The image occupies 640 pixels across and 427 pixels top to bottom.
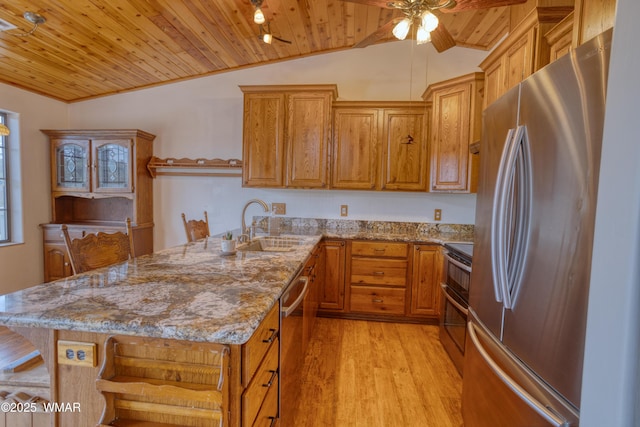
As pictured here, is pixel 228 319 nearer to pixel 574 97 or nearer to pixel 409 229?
pixel 574 97

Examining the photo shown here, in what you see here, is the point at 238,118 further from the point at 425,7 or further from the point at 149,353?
the point at 149,353

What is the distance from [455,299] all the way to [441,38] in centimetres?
202

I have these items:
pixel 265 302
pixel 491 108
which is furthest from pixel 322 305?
pixel 491 108

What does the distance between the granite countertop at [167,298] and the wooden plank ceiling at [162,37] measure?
2.16 m

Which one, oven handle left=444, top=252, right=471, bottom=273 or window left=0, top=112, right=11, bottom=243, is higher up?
window left=0, top=112, right=11, bottom=243

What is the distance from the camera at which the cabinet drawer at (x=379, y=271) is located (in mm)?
3106

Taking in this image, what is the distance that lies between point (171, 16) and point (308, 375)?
3186 millimetres

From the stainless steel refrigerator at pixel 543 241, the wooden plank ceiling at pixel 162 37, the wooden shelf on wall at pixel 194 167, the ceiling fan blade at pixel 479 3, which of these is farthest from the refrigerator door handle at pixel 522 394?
the wooden shelf on wall at pixel 194 167

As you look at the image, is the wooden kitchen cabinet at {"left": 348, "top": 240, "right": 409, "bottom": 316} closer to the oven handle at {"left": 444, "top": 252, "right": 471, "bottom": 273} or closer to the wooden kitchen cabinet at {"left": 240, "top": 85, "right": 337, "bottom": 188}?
the oven handle at {"left": 444, "top": 252, "right": 471, "bottom": 273}

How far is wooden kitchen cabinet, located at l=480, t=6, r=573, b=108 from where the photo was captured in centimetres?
184

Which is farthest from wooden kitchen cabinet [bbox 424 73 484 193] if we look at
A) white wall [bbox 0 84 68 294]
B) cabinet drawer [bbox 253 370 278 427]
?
white wall [bbox 0 84 68 294]

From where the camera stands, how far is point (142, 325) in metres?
0.88

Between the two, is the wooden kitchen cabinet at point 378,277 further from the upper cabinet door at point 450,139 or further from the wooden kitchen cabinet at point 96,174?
the wooden kitchen cabinet at point 96,174

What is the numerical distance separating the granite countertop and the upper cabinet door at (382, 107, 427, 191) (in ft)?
6.49
